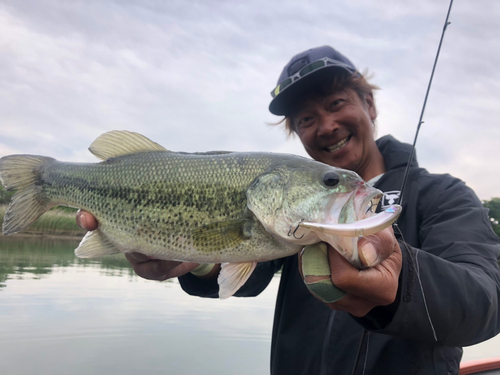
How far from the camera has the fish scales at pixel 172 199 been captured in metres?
1.96

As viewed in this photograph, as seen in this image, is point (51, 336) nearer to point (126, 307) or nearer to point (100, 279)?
point (126, 307)

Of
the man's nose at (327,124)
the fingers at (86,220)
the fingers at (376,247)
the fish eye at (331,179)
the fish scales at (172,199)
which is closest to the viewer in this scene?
the fingers at (376,247)

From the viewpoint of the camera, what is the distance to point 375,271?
1.38 meters

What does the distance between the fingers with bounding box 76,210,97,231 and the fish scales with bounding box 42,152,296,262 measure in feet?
0.12

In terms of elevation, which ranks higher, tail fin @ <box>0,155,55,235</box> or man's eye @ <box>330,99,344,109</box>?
man's eye @ <box>330,99,344,109</box>

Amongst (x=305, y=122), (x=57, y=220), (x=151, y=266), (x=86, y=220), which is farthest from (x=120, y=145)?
(x=57, y=220)

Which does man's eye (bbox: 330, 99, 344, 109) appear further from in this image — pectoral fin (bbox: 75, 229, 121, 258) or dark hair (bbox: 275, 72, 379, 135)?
pectoral fin (bbox: 75, 229, 121, 258)

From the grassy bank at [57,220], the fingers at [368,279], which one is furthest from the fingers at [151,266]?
the grassy bank at [57,220]

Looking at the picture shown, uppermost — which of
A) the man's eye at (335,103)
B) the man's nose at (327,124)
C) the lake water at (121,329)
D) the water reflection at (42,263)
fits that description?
the man's eye at (335,103)

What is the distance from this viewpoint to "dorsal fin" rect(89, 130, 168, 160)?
7.68 feet

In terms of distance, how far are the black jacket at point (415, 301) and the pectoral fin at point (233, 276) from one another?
656 millimetres

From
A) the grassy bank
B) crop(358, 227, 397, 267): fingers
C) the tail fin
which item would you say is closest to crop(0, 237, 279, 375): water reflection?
the grassy bank

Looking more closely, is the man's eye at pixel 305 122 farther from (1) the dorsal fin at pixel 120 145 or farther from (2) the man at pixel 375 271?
(1) the dorsal fin at pixel 120 145

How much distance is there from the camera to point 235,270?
203 cm
